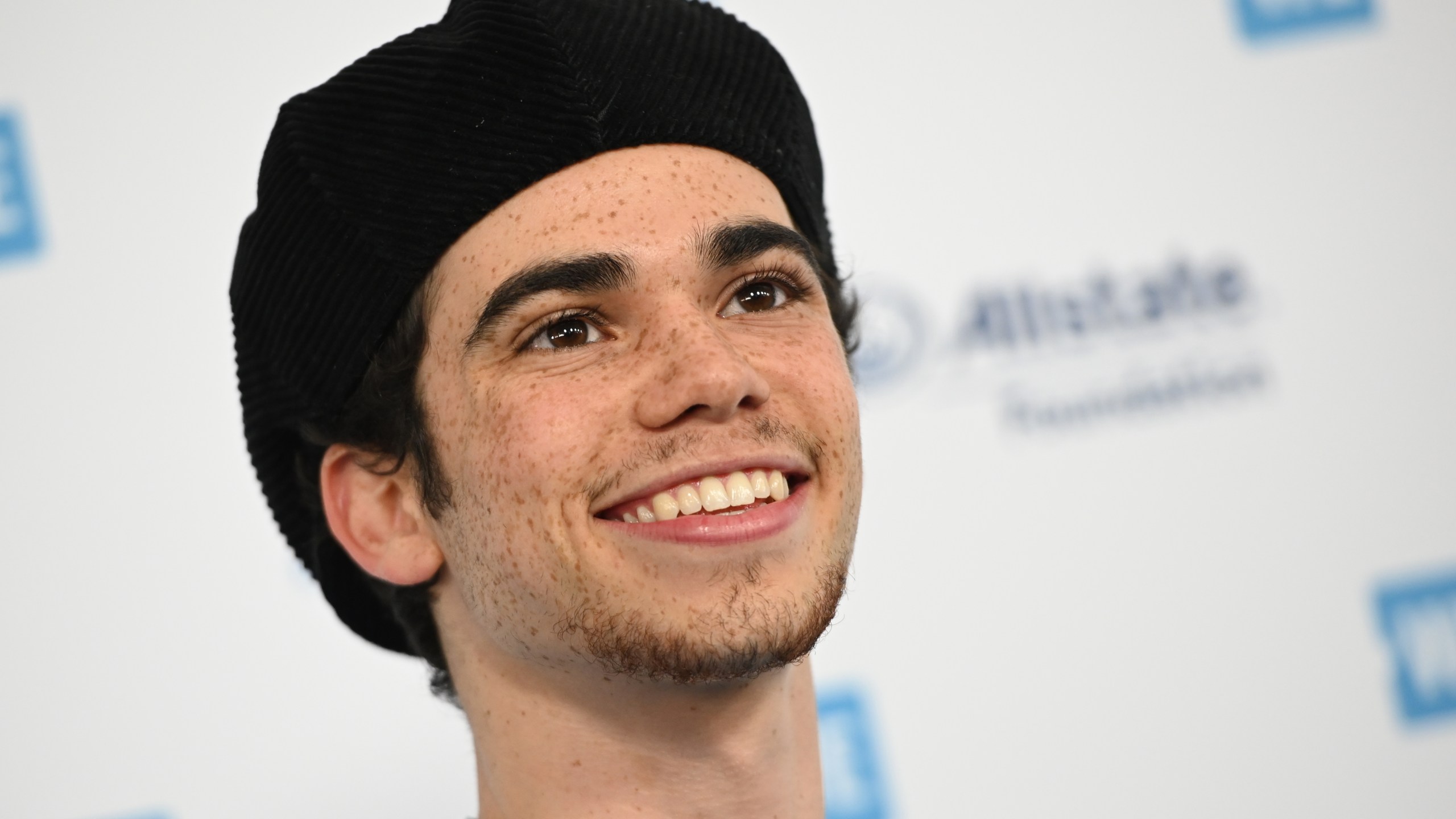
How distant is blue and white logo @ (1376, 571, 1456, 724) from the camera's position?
90.4 inches

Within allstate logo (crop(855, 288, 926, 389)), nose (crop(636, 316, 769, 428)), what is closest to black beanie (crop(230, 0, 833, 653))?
nose (crop(636, 316, 769, 428))

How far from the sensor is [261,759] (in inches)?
75.7

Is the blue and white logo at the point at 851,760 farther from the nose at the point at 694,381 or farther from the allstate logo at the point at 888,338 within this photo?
the nose at the point at 694,381

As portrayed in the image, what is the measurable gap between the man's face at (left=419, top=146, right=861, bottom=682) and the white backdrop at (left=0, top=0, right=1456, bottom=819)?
705mm

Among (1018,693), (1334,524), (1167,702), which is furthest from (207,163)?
(1334,524)

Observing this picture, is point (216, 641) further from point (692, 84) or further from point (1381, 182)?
point (1381, 182)

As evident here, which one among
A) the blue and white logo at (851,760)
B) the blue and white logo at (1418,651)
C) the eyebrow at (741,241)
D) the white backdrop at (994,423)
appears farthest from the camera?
the blue and white logo at (1418,651)

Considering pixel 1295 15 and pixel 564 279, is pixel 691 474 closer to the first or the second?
pixel 564 279

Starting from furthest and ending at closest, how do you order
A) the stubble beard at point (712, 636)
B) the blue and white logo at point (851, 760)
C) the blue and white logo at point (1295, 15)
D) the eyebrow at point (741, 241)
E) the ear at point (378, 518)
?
the blue and white logo at point (1295, 15)
the blue and white logo at point (851, 760)
the ear at point (378, 518)
the eyebrow at point (741, 241)
the stubble beard at point (712, 636)

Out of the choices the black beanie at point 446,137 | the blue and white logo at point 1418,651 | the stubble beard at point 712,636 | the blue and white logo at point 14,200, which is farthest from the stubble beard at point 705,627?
the blue and white logo at point 1418,651

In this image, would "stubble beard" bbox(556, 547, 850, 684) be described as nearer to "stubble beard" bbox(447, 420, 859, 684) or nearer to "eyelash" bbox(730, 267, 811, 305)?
"stubble beard" bbox(447, 420, 859, 684)

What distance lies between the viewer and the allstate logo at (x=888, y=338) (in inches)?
86.1

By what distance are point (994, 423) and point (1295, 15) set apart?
0.92m

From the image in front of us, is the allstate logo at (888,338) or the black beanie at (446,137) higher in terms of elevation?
the black beanie at (446,137)
